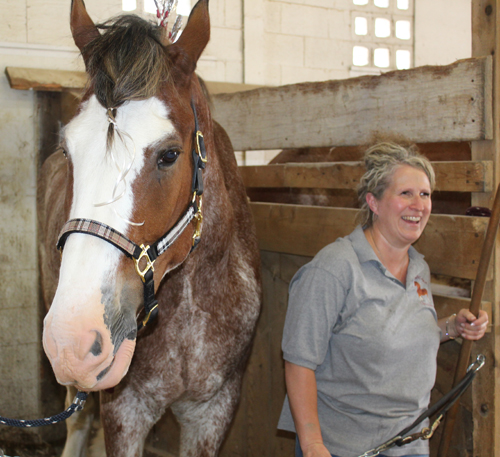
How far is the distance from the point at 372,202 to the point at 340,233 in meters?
0.42

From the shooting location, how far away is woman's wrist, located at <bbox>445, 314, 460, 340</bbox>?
159 centimetres

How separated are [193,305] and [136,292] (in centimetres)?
58

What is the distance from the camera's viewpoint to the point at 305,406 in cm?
142

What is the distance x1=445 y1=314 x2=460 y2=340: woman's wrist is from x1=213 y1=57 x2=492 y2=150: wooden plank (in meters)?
0.60

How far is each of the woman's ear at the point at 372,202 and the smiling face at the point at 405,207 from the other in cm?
3

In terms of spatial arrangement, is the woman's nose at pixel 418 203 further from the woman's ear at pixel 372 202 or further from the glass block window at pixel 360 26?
the glass block window at pixel 360 26

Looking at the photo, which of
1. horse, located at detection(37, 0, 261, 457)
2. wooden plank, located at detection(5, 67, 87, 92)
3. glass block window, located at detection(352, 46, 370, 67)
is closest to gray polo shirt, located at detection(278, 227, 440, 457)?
horse, located at detection(37, 0, 261, 457)

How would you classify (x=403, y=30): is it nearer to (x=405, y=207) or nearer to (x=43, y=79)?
(x=43, y=79)

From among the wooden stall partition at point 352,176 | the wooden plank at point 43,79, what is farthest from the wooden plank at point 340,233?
the wooden plank at point 43,79

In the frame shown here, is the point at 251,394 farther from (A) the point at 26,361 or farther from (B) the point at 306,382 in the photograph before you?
(A) the point at 26,361

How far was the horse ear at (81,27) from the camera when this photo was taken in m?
1.45

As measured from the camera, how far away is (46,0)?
312cm

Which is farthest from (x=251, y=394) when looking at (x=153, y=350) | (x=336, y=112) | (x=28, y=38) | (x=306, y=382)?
(x=28, y=38)

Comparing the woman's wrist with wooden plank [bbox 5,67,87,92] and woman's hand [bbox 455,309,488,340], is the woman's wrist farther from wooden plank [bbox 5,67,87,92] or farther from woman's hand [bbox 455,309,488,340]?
wooden plank [bbox 5,67,87,92]
